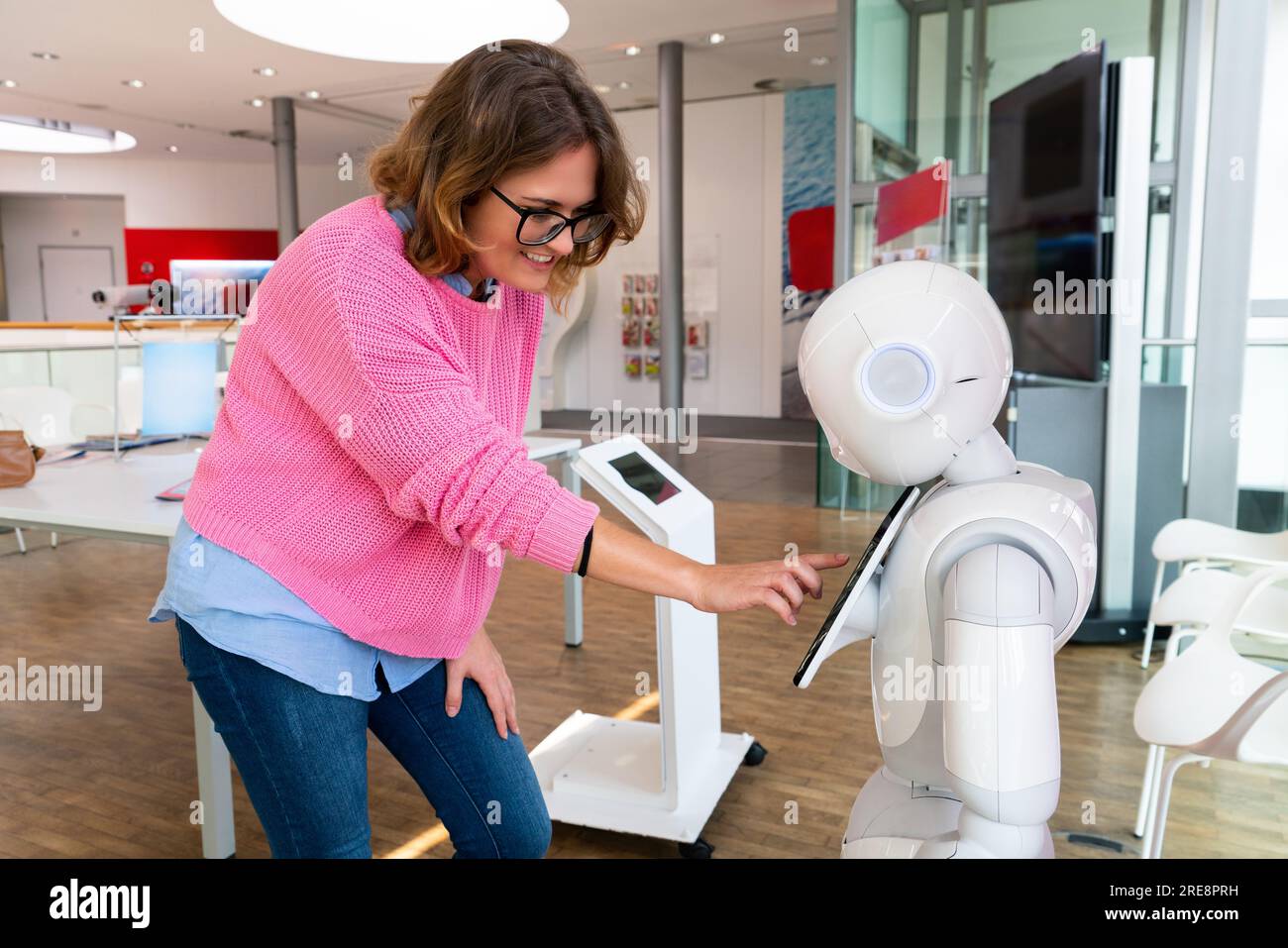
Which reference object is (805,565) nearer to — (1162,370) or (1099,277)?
(1099,277)

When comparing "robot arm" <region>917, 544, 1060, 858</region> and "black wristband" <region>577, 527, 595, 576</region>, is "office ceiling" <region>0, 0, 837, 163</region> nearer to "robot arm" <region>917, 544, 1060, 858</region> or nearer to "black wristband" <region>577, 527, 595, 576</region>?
"black wristband" <region>577, 527, 595, 576</region>

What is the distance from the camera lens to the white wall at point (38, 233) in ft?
50.3

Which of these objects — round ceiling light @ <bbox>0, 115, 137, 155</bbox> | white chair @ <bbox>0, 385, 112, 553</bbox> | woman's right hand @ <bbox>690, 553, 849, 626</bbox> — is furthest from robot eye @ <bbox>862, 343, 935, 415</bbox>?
round ceiling light @ <bbox>0, 115, 137, 155</bbox>

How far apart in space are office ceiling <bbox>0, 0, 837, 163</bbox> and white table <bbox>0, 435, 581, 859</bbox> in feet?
18.0

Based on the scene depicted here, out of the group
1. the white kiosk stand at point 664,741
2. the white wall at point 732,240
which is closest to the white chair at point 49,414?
the white kiosk stand at point 664,741

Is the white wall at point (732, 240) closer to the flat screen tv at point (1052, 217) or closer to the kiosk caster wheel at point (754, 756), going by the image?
the flat screen tv at point (1052, 217)

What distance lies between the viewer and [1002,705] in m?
1.03

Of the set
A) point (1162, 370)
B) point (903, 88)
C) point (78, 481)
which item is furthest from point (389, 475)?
point (903, 88)

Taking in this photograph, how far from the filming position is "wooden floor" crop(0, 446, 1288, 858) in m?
2.44

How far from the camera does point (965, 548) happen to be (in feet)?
3.57

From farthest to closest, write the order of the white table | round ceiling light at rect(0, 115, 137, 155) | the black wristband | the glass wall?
round ceiling light at rect(0, 115, 137, 155), the glass wall, the white table, the black wristband

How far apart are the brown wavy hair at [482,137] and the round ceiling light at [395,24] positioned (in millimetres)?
6599
